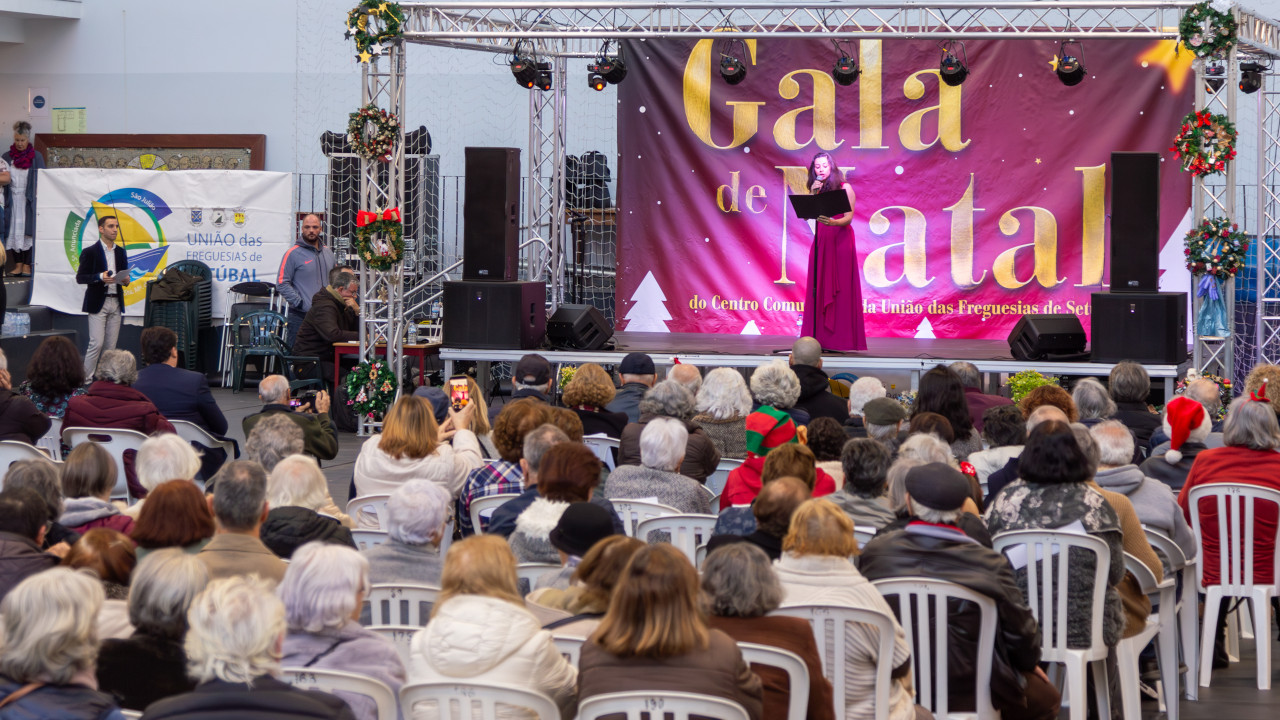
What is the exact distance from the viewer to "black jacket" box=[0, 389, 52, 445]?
5766mm

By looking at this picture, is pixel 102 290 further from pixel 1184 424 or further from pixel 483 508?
pixel 1184 424

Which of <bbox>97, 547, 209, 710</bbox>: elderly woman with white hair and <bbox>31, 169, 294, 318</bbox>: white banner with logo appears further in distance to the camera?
<bbox>31, 169, 294, 318</bbox>: white banner with logo

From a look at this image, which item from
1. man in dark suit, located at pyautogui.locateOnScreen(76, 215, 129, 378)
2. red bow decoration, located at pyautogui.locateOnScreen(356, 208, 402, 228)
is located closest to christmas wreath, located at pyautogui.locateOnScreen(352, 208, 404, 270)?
red bow decoration, located at pyautogui.locateOnScreen(356, 208, 402, 228)

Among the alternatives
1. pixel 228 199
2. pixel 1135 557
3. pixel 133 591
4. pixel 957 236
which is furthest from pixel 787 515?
pixel 228 199

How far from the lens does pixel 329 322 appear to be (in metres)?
10.1

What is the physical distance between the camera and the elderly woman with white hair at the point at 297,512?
3857 mm

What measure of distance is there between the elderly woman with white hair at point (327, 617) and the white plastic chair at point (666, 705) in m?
0.51

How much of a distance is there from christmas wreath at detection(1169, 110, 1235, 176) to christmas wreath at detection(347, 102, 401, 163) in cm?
535

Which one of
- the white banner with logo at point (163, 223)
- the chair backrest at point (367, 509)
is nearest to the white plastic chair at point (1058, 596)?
the chair backrest at point (367, 509)

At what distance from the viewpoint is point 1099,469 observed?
4.57 metres

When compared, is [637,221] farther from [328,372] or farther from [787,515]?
[787,515]

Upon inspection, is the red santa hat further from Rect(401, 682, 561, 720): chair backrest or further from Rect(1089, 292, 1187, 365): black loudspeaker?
Rect(1089, 292, 1187, 365): black loudspeaker

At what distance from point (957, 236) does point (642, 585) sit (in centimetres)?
970

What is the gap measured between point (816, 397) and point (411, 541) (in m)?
3.28
